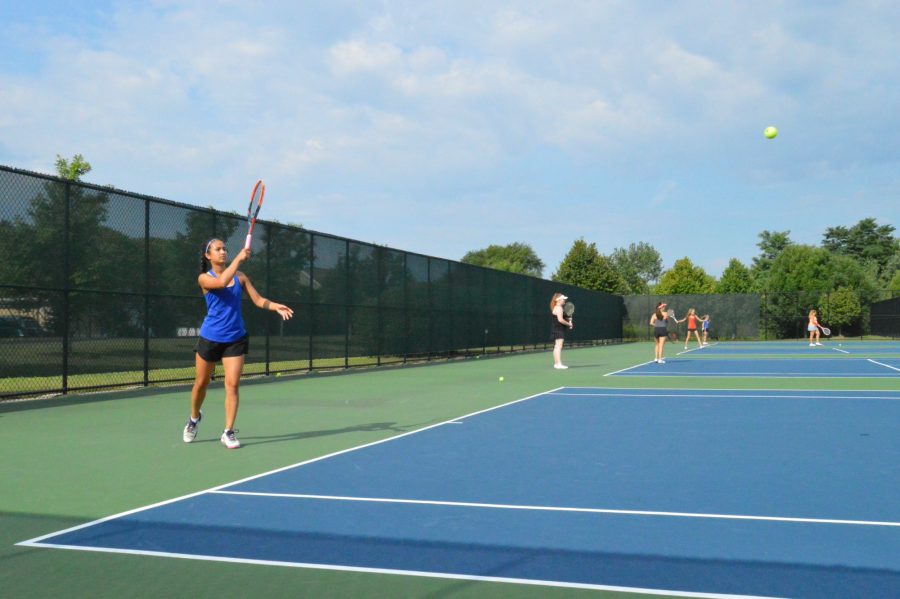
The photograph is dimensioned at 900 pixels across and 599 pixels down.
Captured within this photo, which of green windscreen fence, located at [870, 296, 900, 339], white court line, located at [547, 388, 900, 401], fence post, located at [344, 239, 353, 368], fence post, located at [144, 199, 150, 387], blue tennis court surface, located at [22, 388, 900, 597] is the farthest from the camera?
green windscreen fence, located at [870, 296, 900, 339]

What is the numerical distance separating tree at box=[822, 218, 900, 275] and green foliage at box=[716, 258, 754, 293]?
37.3 feet

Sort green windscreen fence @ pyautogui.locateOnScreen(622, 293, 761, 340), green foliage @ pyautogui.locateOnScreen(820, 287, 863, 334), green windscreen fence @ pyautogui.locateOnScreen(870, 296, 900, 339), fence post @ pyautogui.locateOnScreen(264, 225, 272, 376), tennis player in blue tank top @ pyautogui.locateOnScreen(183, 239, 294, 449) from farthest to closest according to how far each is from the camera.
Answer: green windscreen fence @ pyautogui.locateOnScreen(622, 293, 761, 340), green foliage @ pyautogui.locateOnScreen(820, 287, 863, 334), green windscreen fence @ pyautogui.locateOnScreen(870, 296, 900, 339), fence post @ pyautogui.locateOnScreen(264, 225, 272, 376), tennis player in blue tank top @ pyautogui.locateOnScreen(183, 239, 294, 449)

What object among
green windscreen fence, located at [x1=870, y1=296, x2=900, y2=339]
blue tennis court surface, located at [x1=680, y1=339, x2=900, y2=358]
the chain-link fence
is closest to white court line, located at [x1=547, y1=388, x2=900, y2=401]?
the chain-link fence

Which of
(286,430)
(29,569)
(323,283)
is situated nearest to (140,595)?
(29,569)

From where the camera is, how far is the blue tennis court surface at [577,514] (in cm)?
360

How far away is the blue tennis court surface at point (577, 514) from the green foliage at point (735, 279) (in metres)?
82.0

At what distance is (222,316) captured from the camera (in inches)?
266

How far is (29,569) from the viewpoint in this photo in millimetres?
3564

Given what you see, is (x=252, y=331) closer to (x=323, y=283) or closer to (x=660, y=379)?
(x=323, y=283)

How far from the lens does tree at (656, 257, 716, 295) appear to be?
280 ft

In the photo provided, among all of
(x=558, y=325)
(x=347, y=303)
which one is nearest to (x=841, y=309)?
(x=558, y=325)

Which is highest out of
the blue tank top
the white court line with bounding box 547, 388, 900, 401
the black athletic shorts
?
the blue tank top

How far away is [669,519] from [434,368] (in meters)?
14.5

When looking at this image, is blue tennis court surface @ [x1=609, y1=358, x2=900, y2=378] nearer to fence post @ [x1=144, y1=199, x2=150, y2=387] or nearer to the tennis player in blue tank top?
fence post @ [x1=144, y1=199, x2=150, y2=387]
